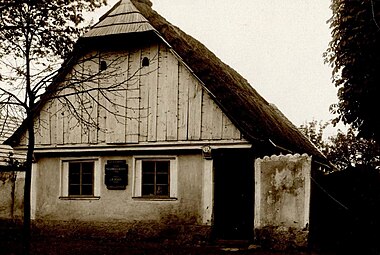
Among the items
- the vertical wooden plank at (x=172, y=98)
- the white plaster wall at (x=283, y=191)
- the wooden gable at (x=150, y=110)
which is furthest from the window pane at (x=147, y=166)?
the white plaster wall at (x=283, y=191)

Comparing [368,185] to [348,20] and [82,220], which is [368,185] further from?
[82,220]

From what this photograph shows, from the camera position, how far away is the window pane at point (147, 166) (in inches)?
653

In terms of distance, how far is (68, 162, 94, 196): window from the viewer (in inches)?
679

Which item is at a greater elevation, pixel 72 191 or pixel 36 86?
pixel 36 86

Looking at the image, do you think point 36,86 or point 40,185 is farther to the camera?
point 40,185

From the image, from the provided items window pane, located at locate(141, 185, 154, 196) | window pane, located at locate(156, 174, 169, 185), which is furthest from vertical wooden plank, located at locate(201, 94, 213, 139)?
window pane, located at locate(141, 185, 154, 196)

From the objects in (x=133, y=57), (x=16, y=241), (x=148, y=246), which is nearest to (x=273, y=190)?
(x=148, y=246)

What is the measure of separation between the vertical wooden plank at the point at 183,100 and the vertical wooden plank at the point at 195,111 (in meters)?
0.12

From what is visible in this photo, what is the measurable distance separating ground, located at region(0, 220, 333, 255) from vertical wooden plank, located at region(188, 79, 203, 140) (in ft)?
9.70

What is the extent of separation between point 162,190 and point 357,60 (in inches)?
271

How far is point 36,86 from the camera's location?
37.4 ft

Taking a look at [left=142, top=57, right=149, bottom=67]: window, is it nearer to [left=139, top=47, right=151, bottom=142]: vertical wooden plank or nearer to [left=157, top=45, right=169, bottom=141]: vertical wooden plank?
[left=139, top=47, right=151, bottom=142]: vertical wooden plank

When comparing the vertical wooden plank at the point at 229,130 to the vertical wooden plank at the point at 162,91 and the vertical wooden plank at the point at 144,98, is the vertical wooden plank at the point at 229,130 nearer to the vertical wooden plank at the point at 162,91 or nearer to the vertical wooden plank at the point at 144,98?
the vertical wooden plank at the point at 162,91

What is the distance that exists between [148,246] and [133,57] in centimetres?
538
